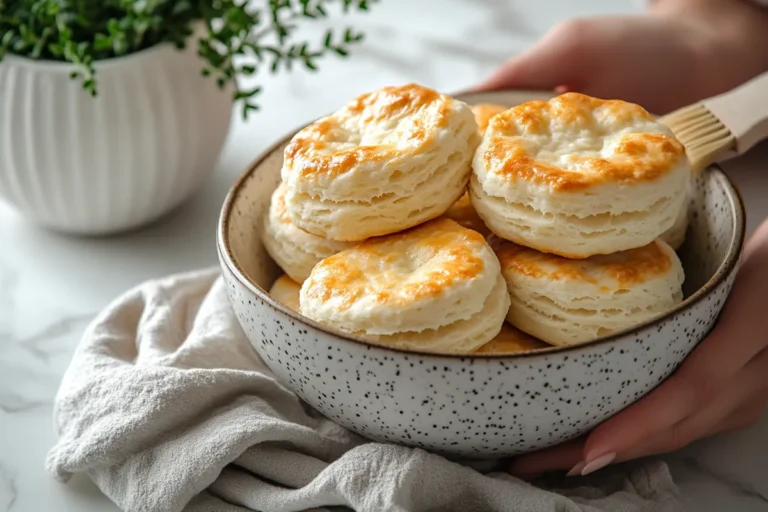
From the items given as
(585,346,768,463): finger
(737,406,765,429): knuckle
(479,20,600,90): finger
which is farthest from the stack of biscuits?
(479,20,600,90): finger

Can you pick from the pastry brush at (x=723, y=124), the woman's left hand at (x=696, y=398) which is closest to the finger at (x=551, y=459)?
the woman's left hand at (x=696, y=398)

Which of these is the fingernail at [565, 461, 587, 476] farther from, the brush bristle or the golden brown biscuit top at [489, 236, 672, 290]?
the brush bristle

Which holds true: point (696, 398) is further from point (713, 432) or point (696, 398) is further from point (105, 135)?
point (105, 135)

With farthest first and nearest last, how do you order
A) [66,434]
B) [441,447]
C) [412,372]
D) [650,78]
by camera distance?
[650,78], [66,434], [441,447], [412,372]

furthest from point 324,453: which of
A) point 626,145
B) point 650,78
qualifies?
point 650,78

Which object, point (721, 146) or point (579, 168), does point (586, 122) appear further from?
point (721, 146)

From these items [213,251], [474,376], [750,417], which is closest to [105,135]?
[213,251]

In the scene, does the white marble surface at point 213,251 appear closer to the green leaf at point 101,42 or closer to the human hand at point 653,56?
the human hand at point 653,56
